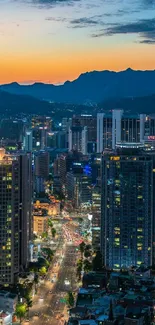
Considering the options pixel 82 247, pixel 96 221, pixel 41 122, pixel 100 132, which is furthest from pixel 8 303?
pixel 41 122

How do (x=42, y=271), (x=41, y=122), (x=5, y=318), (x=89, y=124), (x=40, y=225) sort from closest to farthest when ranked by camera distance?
(x=5, y=318) → (x=42, y=271) → (x=40, y=225) → (x=89, y=124) → (x=41, y=122)

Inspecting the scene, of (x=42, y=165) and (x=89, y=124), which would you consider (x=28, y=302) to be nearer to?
(x=42, y=165)

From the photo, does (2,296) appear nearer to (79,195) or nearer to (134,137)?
(79,195)

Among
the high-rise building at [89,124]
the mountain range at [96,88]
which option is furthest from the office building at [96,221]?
the mountain range at [96,88]

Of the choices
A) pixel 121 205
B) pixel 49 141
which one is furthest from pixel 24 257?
pixel 49 141

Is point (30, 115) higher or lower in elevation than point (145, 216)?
higher


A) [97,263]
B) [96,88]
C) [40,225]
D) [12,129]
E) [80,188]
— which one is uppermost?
[96,88]

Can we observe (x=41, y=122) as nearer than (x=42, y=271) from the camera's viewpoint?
No

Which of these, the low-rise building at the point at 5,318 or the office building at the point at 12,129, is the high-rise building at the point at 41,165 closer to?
the office building at the point at 12,129
